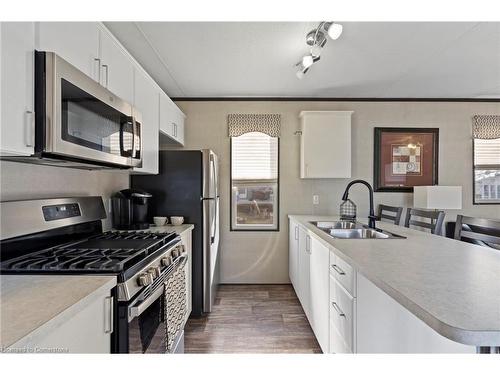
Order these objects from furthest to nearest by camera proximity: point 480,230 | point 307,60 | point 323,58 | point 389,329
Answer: point 323,58 → point 307,60 → point 480,230 → point 389,329

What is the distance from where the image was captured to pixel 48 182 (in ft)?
5.66

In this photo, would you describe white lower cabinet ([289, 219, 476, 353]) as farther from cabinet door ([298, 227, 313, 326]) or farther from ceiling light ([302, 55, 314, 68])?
ceiling light ([302, 55, 314, 68])

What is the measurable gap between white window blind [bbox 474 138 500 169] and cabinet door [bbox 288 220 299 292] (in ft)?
8.31

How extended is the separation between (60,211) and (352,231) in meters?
2.15

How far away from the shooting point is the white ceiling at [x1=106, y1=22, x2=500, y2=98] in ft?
7.16

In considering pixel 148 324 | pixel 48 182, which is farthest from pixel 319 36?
pixel 148 324

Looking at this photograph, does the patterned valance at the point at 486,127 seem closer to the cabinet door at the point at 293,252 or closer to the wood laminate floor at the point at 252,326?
the cabinet door at the point at 293,252

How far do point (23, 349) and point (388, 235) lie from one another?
2027 millimetres

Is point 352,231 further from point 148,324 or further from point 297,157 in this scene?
point 148,324

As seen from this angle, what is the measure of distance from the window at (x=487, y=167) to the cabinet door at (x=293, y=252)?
244 centimetres

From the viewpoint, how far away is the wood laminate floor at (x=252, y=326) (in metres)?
2.32

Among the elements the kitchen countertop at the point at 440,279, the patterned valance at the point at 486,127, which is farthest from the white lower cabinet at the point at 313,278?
the patterned valance at the point at 486,127

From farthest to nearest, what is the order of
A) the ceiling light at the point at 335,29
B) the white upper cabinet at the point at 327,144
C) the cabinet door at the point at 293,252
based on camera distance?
the white upper cabinet at the point at 327,144 < the cabinet door at the point at 293,252 < the ceiling light at the point at 335,29
